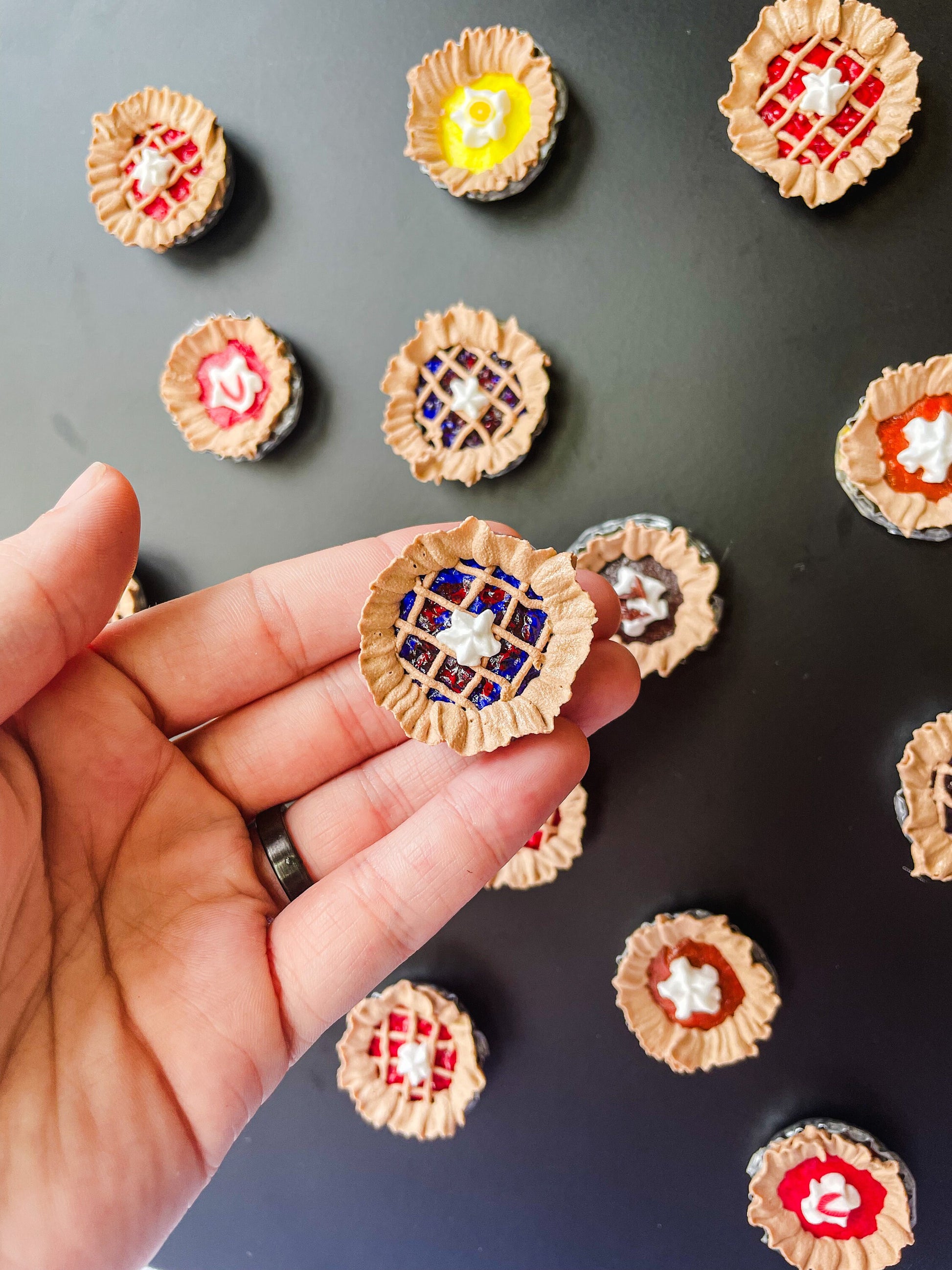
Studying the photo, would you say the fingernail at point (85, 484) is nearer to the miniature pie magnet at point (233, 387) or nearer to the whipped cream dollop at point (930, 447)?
the miniature pie magnet at point (233, 387)

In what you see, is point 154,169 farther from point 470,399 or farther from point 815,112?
point 815,112

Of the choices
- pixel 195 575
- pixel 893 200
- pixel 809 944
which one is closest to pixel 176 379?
pixel 195 575

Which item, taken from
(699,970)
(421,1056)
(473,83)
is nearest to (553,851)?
(699,970)

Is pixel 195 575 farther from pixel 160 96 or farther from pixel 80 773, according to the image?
pixel 160 96

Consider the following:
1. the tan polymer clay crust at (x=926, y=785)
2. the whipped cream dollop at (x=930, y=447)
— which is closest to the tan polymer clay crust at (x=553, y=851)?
the tan polymer clay crust at (x=926, y=785)

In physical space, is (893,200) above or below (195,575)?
above
